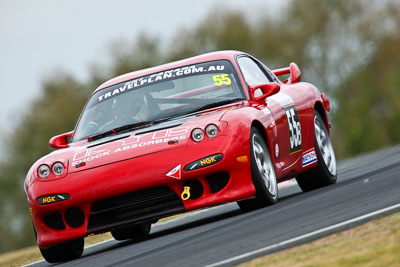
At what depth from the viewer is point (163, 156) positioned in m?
8.13

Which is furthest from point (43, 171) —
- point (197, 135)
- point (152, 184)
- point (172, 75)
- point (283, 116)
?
point (283, 116)

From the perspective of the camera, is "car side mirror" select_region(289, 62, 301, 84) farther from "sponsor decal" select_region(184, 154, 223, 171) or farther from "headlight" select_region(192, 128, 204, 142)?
"sponsor decal" select_region(184, 154, 223, 171)

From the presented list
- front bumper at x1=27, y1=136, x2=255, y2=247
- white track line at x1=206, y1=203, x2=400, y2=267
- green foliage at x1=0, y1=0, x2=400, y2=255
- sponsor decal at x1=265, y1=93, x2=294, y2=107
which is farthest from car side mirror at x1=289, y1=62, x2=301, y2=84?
green foliage at x1=0, y1=0, x2=400, y2=255

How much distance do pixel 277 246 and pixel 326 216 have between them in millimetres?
1089

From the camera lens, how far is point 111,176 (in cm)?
815

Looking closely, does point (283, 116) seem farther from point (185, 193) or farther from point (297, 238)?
point (297, 238)

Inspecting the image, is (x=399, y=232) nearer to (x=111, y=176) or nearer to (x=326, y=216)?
(x=326, y=216)

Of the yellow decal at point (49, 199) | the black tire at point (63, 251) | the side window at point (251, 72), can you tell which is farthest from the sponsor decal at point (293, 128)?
the yellow decal at point (49, 199)

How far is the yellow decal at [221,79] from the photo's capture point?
371 inches

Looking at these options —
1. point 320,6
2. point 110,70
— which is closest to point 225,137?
point 320,6

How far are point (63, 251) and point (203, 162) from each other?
1584 mm

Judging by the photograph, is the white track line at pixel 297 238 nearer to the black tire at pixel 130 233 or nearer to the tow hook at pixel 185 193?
the tow hook at pixel 185 193

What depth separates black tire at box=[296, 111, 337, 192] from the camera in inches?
416

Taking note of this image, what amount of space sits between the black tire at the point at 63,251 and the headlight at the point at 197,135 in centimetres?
148
